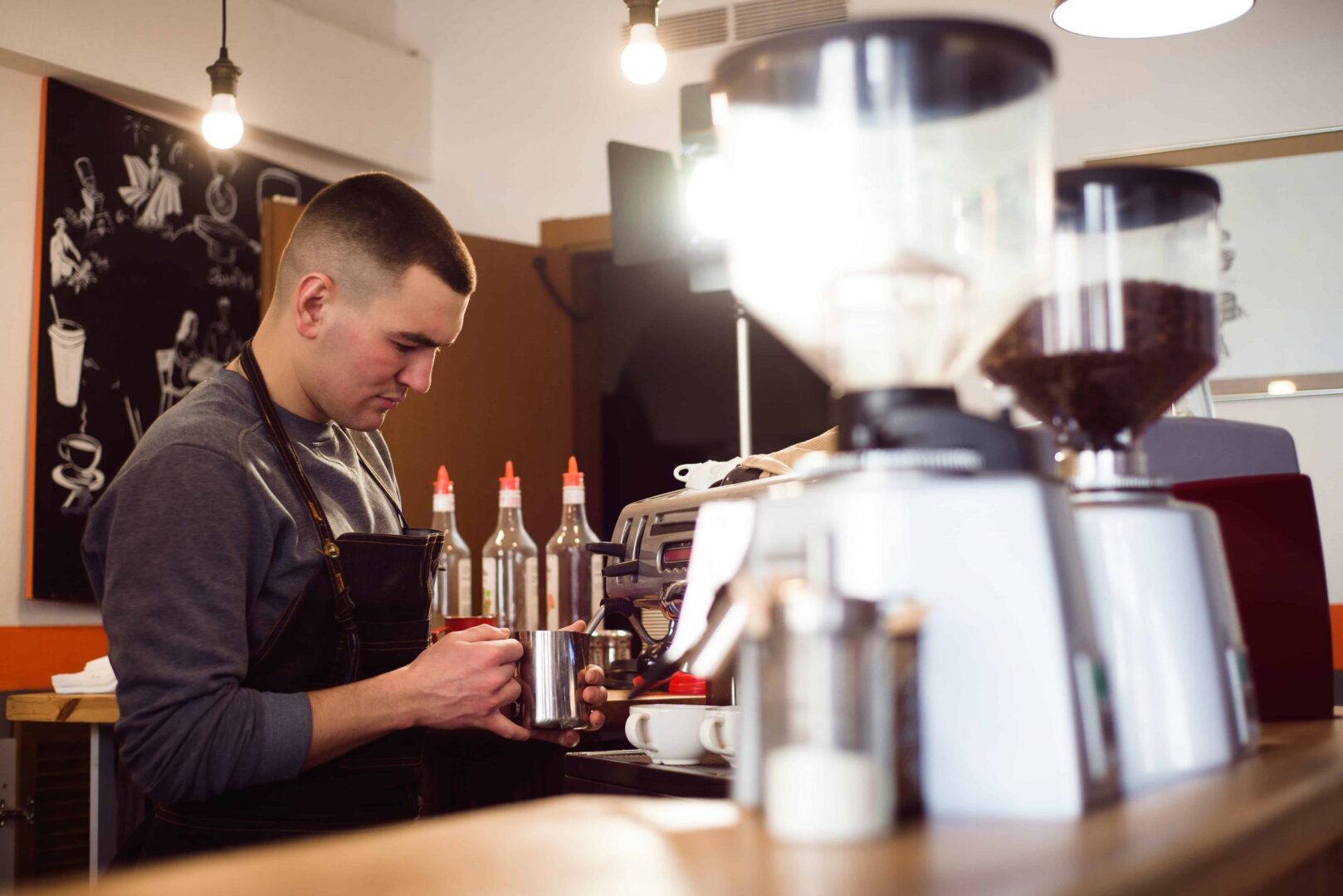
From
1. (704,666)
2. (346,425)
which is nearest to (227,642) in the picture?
(346,425)

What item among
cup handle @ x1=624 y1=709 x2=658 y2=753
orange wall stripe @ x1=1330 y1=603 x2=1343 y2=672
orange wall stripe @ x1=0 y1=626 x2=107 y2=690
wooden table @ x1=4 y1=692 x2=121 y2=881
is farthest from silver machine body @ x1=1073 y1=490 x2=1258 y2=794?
orange wall stripe @ x1=0 y1=626 x2=107 y2=690

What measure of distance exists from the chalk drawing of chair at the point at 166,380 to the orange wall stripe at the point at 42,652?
24.6 inches

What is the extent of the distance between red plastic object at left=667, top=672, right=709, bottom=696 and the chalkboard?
6.84 feet

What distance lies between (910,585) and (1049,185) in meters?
0.27

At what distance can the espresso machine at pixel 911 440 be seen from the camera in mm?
625

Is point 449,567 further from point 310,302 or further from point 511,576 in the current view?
point 310,302

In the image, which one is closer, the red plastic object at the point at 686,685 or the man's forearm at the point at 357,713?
the man's forearm at the point at 357,713

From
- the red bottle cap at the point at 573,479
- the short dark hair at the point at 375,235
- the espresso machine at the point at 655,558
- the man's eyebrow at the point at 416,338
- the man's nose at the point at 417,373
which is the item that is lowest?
the espresso machine at the point at 655,558

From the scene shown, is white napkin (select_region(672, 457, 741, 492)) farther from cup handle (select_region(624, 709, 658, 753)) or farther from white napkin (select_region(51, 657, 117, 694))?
white napkin (select_region(51, 657, 117, 694))

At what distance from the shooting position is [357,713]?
4.77ft

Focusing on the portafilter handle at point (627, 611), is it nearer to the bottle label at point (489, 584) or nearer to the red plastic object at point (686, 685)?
the red plastic object at point (686, 685)

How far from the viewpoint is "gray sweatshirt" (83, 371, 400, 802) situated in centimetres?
135

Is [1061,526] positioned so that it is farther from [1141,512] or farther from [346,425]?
[346,425]

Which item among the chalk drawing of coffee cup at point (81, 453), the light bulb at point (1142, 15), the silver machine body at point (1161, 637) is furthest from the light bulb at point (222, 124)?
the silver machine body at point (1161, 637)
